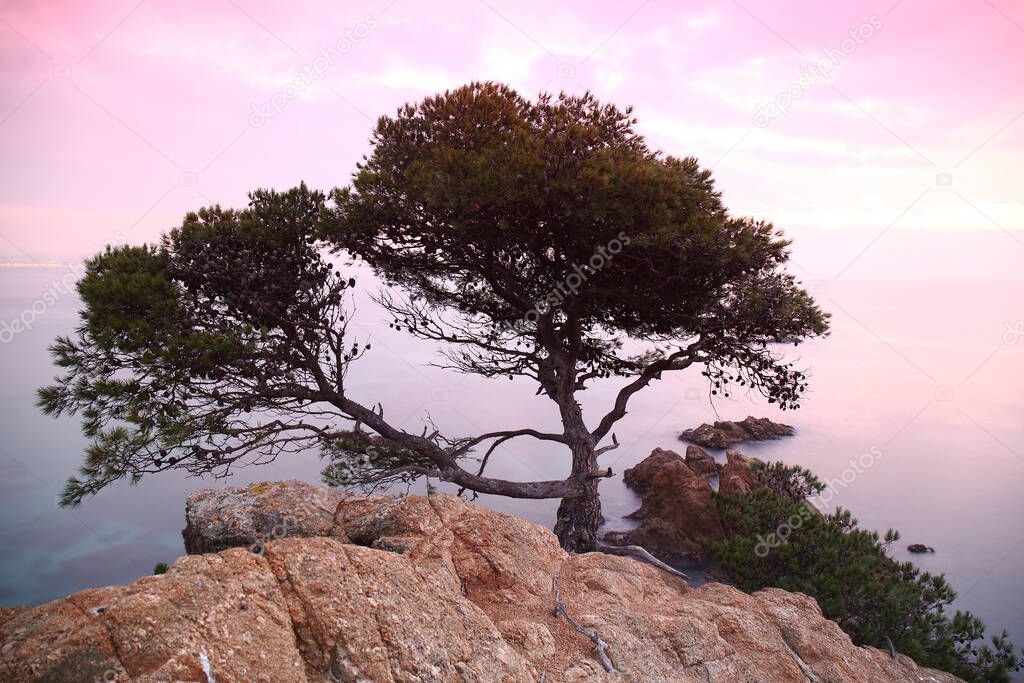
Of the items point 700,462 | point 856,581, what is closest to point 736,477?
point 700,462

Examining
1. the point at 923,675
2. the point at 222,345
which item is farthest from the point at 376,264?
the point at 923,675

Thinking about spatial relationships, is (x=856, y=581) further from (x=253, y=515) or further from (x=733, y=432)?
(x=733, y=432)

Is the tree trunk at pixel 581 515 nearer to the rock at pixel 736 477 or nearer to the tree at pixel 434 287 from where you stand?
the tree at pixel 434 287

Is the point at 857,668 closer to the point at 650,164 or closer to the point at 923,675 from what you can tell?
the point at 923,675

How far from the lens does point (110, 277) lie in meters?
9.81

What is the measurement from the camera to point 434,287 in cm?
1417

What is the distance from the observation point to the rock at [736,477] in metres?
16.0

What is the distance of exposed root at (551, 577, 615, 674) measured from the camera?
5699 mm

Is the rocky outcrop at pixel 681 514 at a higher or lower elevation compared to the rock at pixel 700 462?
lower

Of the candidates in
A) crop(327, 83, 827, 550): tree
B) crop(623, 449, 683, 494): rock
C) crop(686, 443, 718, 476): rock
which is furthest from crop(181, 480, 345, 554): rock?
crop(623, 449, 683, 494): rock

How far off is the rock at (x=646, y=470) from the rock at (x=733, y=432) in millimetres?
5103

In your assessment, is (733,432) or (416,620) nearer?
(416,620)

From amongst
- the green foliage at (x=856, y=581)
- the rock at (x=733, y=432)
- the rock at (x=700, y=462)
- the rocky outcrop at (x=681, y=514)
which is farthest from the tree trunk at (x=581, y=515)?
the rock at (x=733, y=432)

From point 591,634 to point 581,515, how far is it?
309 inches
